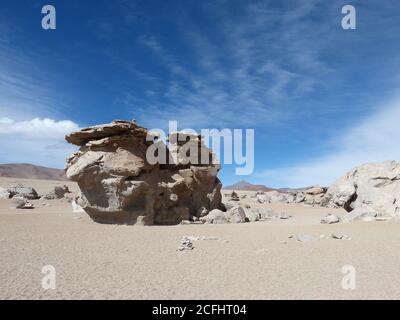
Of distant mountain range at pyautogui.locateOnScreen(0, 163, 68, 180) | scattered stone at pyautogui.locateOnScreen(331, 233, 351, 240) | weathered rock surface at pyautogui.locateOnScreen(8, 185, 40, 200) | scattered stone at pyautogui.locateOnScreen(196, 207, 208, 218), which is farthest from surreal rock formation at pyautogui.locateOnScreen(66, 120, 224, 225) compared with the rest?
distant mountain range at pyautogui.locateOnScreen(0, 163, 68, 180)

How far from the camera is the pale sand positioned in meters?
6.55

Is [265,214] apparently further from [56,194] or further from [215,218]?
[56,194]

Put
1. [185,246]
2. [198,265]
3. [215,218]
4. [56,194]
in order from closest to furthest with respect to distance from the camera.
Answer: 1. [198,265]
2. [185,246]
3. [215,218]
4. [56,194]

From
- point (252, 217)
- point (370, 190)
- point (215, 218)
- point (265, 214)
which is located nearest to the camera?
point (370, 190)

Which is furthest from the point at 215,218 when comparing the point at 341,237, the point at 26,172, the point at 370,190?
the point at 26,172

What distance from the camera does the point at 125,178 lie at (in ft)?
57.6

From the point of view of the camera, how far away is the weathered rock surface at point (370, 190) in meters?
17.2

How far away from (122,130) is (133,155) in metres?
1.40

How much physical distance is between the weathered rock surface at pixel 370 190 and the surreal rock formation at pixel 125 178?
26.1 ft

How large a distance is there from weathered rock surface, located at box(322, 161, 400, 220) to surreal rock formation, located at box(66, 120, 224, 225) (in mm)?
7955

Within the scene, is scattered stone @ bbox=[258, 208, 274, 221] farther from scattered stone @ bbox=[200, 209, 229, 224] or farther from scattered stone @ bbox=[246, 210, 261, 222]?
scattered stone @ bbox=[200, 209, 229, 224]

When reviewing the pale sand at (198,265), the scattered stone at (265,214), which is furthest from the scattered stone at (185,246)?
the scattered stone at (265,214)

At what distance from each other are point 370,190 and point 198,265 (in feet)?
41.5
